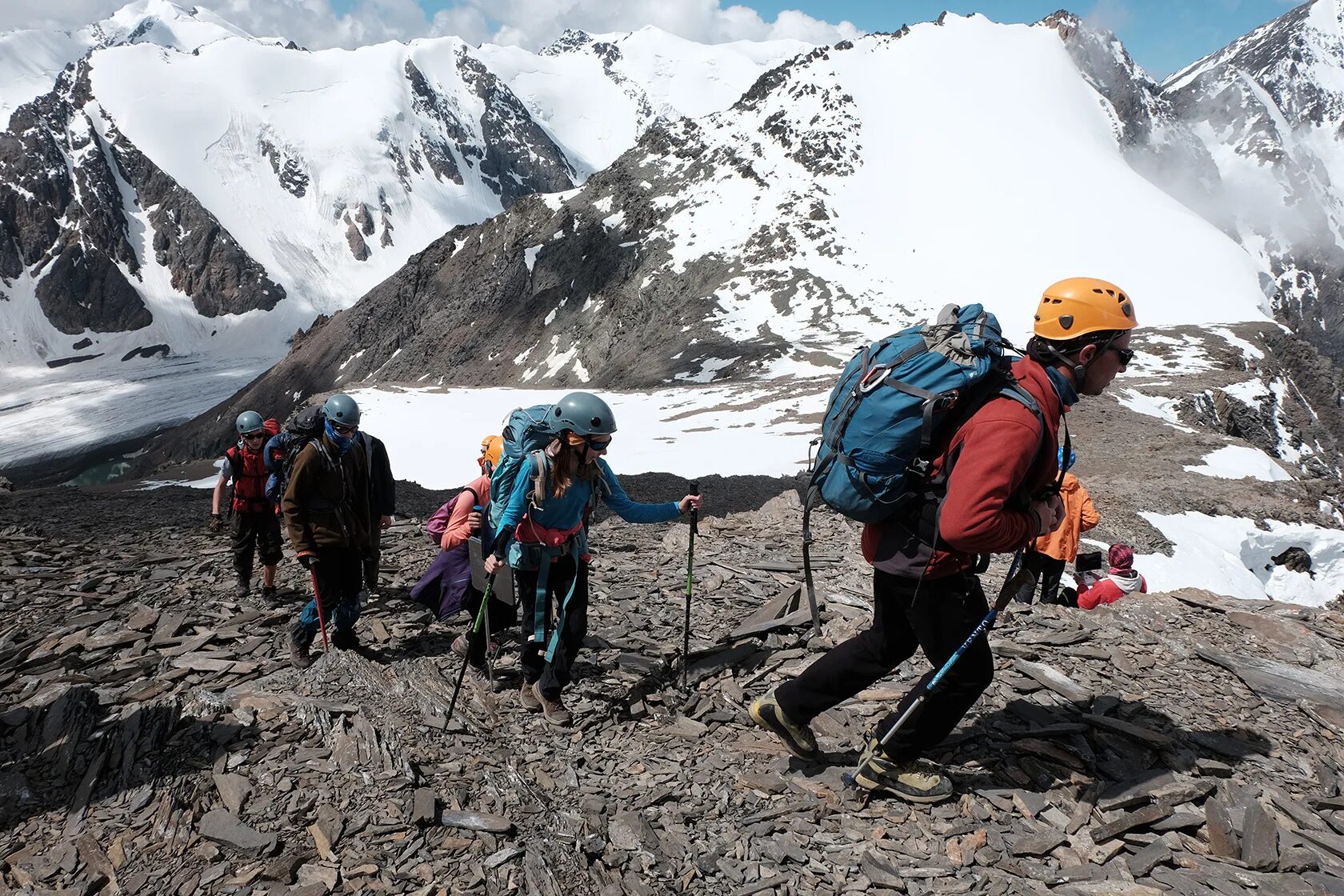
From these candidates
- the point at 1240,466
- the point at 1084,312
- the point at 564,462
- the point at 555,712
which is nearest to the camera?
the point at 1084,312

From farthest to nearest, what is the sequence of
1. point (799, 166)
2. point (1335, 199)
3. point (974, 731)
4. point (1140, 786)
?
point (1335, 199) → point (799, 166) → point (974, 731) → point (1140, 786)

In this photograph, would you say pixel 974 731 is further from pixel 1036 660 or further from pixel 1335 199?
pixel 1335 199

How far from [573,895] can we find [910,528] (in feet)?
9.82

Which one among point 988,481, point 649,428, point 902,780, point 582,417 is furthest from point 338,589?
point 649,428

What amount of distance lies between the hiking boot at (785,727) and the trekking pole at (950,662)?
14.2 inches

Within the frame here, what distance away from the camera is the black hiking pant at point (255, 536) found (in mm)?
10086

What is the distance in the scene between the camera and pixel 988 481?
12.7ft

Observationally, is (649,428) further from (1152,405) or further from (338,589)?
(338,589)

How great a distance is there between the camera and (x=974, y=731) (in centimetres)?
573

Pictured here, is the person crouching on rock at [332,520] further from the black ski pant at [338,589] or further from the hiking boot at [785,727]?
the hiking boot at [785,727]

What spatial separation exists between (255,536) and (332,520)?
126 inches

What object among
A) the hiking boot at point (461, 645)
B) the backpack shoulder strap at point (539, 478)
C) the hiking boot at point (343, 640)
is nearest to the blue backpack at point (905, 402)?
the backpack shoulder strap at point (539, 478)

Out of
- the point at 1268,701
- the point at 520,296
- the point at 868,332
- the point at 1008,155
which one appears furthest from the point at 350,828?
the point at 1008,155

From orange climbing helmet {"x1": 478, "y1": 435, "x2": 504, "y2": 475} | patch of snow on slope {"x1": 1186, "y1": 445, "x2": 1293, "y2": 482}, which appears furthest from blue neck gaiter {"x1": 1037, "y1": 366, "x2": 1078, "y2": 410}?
patch of snow on slope {"x1": 1186, "y1": 445, "x2": 1293, "y2": 482}
